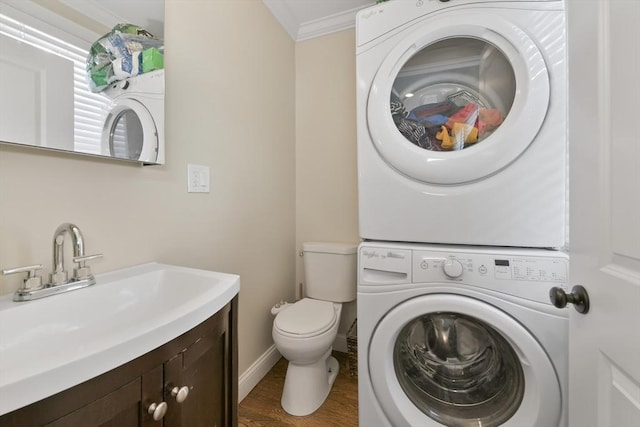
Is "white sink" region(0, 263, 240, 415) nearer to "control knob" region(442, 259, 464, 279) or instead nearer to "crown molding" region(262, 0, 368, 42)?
"control knob" region(442, 259, 464, 279)

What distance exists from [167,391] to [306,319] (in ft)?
3.01

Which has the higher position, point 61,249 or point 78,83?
point 78,83

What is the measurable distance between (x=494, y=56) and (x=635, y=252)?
893 millimetres

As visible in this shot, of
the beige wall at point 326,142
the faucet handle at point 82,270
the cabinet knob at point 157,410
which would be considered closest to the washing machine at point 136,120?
the faucet handle at point 82,270

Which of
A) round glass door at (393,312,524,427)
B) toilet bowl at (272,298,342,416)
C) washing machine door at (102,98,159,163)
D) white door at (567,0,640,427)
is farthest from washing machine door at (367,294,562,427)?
washing machine door at (102,98,159,163)

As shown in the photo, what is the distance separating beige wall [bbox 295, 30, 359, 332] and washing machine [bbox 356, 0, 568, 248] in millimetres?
756

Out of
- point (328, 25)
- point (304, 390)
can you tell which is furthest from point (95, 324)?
point (328, 25)

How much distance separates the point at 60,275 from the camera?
2.20 ft

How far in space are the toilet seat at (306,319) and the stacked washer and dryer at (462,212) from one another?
1.02 ft

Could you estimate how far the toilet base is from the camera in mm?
1295

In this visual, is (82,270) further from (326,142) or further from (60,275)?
(326,142)

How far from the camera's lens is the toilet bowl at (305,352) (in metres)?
1.23

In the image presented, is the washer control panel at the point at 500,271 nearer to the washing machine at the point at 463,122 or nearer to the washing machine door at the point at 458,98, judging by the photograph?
the washing machine at the point at 463,122

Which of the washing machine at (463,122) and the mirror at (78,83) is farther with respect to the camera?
the washing machine at (463,122)
